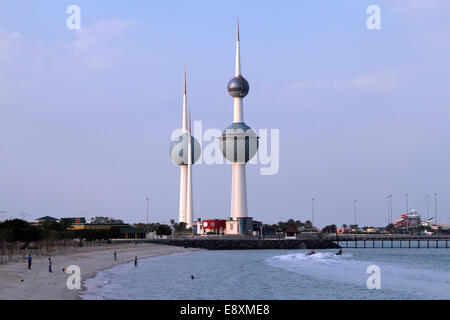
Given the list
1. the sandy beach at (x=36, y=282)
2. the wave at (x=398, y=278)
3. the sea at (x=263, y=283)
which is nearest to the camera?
the sandy beach at (x=36, y=282)

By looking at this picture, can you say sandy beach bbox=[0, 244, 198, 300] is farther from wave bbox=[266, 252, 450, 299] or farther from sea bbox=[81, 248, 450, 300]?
wave bbox=[266, 252, 450, 299]

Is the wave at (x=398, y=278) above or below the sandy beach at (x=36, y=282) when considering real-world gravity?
below

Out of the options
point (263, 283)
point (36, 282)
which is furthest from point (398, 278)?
point (36, 282)

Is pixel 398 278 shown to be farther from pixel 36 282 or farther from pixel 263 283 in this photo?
pixel 36 282

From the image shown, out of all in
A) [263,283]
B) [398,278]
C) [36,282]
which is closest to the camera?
[36,282]

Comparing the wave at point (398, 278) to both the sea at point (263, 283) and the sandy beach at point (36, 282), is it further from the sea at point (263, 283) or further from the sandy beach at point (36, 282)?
the sandy beach at point (36, 282)

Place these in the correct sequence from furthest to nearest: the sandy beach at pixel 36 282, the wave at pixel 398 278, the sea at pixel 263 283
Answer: the wave at pixel 398 278
the sea at pixel 263 283
the sandy beach at pixel 36 282

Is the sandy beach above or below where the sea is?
above

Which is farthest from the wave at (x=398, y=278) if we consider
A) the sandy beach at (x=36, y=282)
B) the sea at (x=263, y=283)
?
the sandy beach at (x=36, y=282)

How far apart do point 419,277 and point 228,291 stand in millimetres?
37010

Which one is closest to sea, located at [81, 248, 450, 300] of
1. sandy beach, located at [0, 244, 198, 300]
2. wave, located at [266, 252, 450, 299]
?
wave, located at [266, 252, 450, 299]

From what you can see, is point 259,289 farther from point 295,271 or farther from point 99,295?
point 295,271

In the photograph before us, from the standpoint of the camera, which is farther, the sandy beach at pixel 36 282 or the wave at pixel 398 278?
the wave at pixel 398 278
